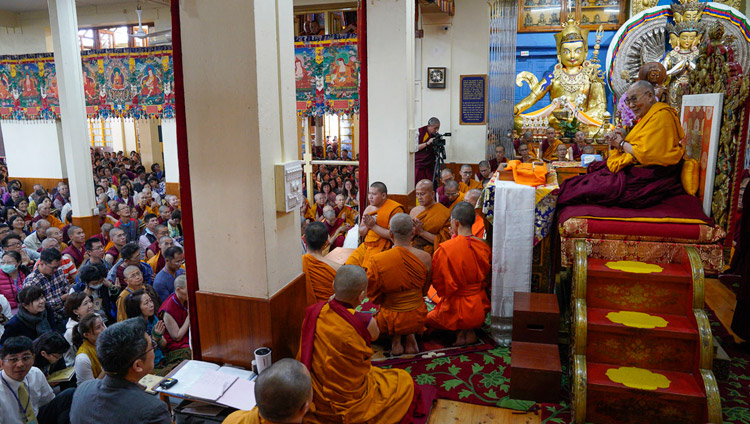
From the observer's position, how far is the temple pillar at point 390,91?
19.7 ft

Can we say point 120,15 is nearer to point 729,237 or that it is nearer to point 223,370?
point 223,370

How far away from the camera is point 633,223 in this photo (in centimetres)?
365

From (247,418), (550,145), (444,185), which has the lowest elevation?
(247,418)

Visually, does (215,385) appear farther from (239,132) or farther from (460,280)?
(460,280)

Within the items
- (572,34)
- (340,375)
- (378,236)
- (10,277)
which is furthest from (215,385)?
(572,34)

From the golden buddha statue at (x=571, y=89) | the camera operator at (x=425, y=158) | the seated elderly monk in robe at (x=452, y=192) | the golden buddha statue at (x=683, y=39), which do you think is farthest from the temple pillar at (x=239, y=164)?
the golden buddha statue at (x=683, y=39)

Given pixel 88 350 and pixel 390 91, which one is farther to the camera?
pixel 390 91

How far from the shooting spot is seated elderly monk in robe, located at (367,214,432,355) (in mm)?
4094

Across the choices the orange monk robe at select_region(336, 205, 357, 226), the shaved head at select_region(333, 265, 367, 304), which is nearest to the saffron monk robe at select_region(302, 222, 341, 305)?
the shaved head at select_region(333, 265, 367, 304)

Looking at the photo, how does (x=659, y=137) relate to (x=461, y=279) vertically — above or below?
above

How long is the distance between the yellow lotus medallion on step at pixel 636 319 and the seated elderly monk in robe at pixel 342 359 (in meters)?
1.53

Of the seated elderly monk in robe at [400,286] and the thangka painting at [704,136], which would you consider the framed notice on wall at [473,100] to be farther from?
the seated elderly monk in robe at [400,286]

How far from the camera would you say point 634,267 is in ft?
11.4

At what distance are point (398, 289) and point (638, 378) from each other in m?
1.76
